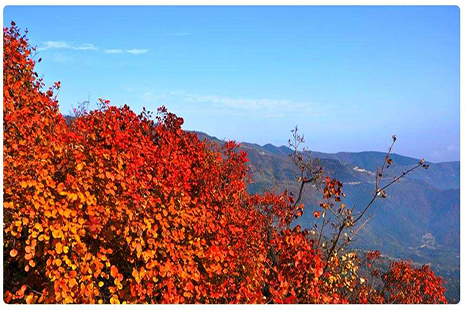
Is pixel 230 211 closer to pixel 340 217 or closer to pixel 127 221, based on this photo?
pixel 340 217

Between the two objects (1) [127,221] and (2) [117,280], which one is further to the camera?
(1) [127,221]

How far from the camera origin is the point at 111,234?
13.8m

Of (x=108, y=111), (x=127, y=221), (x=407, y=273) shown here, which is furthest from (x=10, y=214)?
(x=407, y=273)

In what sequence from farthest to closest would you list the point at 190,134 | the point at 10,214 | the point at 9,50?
1. the point at 190,134
2. the point at 9,50
3. the point at 10,214

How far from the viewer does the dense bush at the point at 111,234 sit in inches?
495

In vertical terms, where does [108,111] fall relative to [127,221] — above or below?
above

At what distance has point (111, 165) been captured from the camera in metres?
16.5

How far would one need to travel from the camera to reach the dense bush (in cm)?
1256

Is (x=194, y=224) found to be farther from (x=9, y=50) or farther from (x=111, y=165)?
(x=9, y=50)

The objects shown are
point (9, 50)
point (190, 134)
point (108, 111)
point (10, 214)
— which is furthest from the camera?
point (190, 134)

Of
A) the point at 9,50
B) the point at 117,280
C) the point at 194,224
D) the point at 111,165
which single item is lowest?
the point at 117,280

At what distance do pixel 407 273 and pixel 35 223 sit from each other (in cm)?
3202
